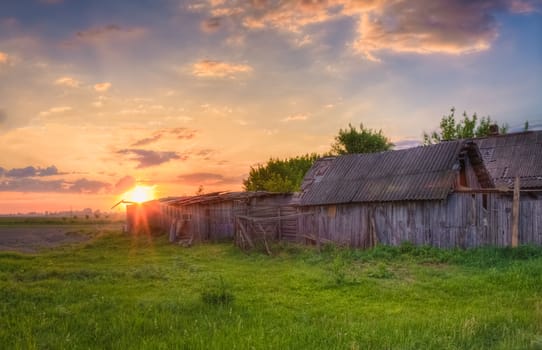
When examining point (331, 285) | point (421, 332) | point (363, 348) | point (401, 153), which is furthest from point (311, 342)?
point (401, 153)

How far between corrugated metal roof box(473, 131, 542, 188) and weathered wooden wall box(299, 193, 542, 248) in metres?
9.95

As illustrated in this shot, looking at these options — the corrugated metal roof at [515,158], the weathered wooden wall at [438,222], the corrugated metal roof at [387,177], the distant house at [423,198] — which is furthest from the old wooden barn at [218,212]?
the corrugated metal roof at [515,158]

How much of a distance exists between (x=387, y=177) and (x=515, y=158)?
12.9 meters

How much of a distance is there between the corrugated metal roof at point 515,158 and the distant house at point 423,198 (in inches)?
3.2

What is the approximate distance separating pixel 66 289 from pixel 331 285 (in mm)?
8521

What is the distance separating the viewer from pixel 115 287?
1469cm

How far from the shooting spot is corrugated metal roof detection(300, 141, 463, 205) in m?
23.2

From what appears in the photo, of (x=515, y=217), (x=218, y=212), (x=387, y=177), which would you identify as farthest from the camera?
(x=218, y=212)

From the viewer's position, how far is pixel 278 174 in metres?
57.4

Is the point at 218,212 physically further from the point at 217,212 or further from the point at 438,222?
the point at 438,222

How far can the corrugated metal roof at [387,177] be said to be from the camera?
2317 cm

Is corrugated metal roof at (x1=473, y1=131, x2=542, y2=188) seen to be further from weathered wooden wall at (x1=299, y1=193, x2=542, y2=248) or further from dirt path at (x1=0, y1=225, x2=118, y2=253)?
dirt path at (x1=0, y1=225, x2=118, y2=253)

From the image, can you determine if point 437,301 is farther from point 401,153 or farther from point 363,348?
point 401,153

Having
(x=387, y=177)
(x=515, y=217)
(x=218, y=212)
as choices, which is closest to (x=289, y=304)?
(x=515, y=217)
